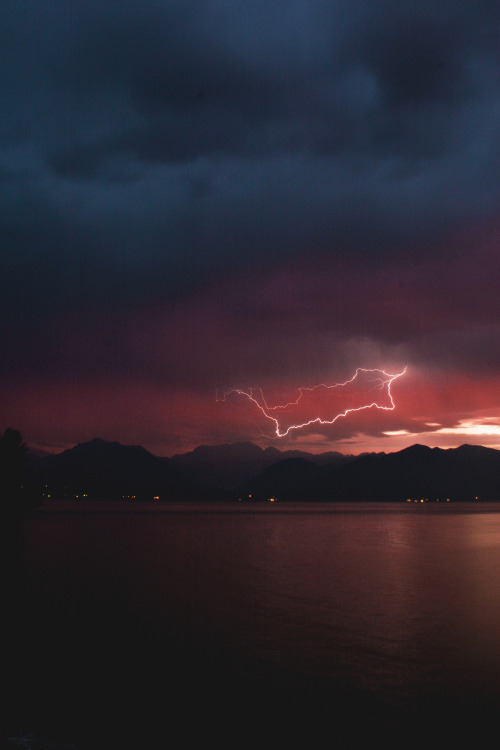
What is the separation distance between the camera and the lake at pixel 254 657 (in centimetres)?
1544

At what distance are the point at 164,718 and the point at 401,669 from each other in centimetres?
847

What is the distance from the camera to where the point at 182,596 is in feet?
114

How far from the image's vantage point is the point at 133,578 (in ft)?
139

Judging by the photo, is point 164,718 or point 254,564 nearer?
point 164,718

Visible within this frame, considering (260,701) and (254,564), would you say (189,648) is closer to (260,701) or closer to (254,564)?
(260,701)

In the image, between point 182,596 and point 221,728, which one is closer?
point 221,728

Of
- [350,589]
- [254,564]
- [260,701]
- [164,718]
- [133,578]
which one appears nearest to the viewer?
[164,718]

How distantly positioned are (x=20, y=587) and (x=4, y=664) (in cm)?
1778

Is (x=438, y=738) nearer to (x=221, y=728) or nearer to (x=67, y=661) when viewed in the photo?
(x=221, y=728)

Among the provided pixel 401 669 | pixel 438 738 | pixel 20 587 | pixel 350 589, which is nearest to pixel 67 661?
pixel 401 669

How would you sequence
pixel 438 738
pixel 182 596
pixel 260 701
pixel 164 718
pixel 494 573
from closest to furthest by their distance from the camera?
pixel 438 738, pixel 164 718, pixel 260 701, pixel 182 596, pixel 494 573

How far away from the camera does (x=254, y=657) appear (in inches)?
858

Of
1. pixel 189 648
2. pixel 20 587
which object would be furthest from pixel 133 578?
pixel 189 648

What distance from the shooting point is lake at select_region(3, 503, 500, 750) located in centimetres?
1544
